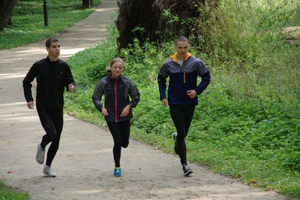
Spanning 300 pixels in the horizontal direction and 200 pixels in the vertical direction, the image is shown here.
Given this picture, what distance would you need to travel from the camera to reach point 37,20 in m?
31.9

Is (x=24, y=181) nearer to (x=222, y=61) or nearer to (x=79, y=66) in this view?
(x=222, y=61)

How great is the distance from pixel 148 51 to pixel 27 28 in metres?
16.2

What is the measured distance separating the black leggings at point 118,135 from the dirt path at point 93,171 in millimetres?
334

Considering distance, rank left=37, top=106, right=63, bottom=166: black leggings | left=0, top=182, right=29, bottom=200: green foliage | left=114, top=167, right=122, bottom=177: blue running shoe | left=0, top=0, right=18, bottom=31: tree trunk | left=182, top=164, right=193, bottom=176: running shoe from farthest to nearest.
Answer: left=0, top=0, right=18, bottom=31: tree trunk < left=114, top=167, right=122, bottom=177: blue running shoe < left=182, top=164, right=193, bottom=176: running shoe < left=37, top=106, right=63, bottom=166: black leggings < left=0, top=182, right=29, bottom=200: green foliage

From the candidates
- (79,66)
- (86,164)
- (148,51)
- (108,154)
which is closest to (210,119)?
(108,154)

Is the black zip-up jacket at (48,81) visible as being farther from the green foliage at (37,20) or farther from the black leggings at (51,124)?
the green foliage at (37,20)

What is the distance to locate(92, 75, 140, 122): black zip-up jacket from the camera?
6.78m

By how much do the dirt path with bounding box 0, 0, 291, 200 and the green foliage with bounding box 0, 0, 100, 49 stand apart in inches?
545

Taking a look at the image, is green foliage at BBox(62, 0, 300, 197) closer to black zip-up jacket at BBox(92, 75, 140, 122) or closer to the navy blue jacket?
the navy blue jacket

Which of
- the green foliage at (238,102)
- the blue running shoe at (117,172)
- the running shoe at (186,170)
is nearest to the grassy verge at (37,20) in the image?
the green foliage at (238,102)

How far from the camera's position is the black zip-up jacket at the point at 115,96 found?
678 centimetres

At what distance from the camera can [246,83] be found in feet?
34.1

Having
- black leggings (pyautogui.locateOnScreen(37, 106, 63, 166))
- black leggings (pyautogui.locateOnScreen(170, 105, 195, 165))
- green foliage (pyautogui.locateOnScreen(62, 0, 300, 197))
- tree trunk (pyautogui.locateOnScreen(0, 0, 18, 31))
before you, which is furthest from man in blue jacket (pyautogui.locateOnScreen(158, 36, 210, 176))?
tree trunk (pyautogui.locateOnScreen(0, 0, 18, 31))

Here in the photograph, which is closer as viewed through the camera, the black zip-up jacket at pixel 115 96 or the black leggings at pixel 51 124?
the black leggings at pixel 51 124
